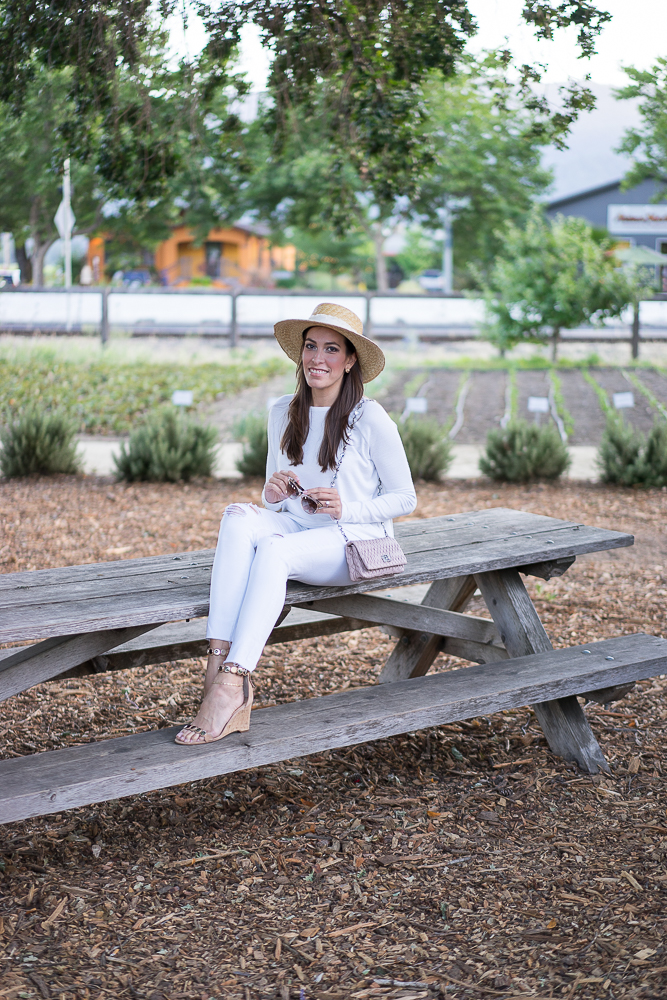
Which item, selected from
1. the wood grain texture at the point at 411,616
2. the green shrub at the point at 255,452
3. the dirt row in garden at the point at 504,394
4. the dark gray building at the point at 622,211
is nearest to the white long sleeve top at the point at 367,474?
the wood grain texture at the point at 411,616

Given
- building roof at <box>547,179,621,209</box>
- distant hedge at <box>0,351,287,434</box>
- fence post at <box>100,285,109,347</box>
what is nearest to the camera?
distant hedge at <box>0,351,287,434</box>

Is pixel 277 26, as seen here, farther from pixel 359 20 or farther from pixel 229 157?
pixel 229 157

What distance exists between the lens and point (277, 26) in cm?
434

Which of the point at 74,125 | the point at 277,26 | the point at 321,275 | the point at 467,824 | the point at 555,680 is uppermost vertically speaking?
the point at 321,275

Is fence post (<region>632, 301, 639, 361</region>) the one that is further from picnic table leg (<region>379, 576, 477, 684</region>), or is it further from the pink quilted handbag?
the pink quilted handbag

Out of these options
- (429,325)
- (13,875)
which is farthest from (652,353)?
(13,875)


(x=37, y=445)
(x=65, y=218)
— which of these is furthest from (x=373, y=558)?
(x=65, y=218)

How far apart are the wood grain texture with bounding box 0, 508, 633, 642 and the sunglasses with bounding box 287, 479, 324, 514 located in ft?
0.85

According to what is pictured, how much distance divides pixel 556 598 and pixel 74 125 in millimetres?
3628

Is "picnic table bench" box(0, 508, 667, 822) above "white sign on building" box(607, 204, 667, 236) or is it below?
below

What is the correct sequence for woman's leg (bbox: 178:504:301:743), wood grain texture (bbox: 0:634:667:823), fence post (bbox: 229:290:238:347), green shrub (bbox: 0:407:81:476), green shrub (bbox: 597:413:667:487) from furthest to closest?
1. fence post (bbox: 229:290:238:347)
2. green shrub (bbox: 0:407:81:476)
3. green shrub (bbox: 597:413:667:487)
4. woman's leg (bbox: 178:504:301:743)
5. wood grain texture (bbox: 0:634:667:823)

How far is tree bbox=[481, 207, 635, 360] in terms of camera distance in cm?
1474

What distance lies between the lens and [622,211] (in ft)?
112

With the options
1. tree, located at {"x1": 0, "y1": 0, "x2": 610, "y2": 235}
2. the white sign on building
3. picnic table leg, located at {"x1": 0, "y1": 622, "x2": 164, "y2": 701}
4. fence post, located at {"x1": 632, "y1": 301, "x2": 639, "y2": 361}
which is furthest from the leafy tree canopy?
the white sign on building
